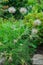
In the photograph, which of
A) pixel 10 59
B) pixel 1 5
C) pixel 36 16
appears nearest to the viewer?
pixel 10 59

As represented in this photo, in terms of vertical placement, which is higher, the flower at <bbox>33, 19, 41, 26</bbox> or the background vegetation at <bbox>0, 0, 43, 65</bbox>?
the flower at <bbox>33, 19, 41, 26</bbox>

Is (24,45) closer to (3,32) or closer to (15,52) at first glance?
(15,52)

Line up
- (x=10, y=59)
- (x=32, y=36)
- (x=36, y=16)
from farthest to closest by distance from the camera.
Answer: (x=36, y=16) → (x=32, y=36) → (x=10, y=59)

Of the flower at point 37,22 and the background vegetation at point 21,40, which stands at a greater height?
the flower at point 37,22

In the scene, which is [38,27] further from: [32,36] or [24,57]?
[24,57]

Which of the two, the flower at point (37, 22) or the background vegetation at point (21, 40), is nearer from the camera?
the background vegetation at point (21, 40)

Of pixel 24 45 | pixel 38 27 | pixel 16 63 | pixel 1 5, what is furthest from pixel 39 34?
pixel 1 5

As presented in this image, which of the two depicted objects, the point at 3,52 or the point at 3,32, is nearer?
the point at 3,52

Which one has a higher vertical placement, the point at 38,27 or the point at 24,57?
the point at 38,27

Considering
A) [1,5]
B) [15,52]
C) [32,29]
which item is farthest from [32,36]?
[1,5]

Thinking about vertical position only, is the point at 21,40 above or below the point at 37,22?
below

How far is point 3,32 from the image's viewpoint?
447 centimetres

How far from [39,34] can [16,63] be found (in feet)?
2.17

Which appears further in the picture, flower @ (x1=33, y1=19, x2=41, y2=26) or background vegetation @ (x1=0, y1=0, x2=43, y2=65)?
flower @ (x1=33, y1=19, x2=41, y2=26)
